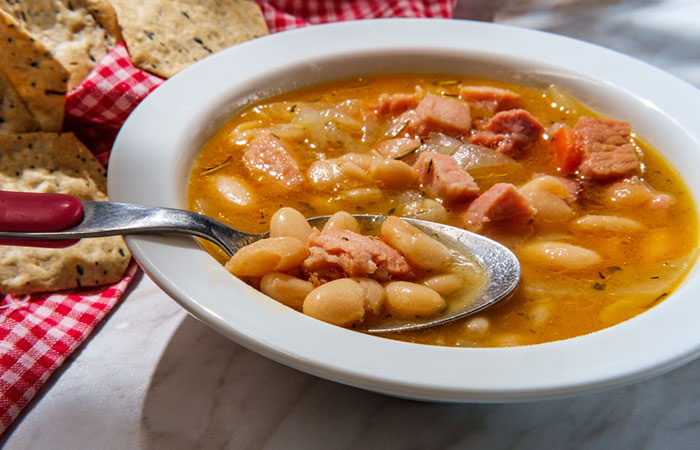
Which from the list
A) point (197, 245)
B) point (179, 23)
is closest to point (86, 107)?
point (179, 23)

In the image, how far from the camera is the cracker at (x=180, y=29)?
3.09 meters

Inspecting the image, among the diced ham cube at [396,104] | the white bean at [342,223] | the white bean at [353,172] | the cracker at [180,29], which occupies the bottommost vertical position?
the white bean at [353,172]

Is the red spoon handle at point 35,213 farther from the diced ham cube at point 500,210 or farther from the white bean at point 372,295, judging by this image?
the diced ham cube at point 500,210

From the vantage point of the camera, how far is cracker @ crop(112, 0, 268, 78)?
3092 mm

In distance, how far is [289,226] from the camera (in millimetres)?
2029

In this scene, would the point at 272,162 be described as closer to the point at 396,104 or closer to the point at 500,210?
the point at 396,104

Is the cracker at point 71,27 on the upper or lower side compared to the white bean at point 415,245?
upper

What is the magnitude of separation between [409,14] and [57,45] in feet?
7.39

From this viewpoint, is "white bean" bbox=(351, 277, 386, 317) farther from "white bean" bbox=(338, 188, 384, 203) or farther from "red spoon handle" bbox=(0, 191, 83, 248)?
"red spoon handle" bbox=(0, 191, 83, 248)

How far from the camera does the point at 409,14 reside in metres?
4.36

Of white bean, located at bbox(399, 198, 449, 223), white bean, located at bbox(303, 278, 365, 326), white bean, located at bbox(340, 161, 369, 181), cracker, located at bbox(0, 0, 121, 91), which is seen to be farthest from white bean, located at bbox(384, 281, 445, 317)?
cracker, located at bbox(0, 0, 121, 91)

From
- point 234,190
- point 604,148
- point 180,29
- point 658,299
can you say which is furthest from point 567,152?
point 180,29

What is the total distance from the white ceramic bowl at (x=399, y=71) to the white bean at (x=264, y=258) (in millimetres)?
76

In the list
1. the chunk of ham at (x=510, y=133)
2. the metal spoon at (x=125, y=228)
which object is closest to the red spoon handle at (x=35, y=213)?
the metal spoon at (x=125, y=228)
